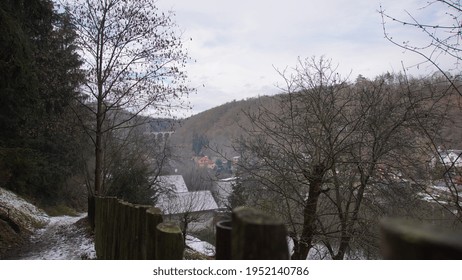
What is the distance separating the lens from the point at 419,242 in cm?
107

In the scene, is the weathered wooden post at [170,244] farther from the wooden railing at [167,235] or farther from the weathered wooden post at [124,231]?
the weathered wooden post at [124,231]

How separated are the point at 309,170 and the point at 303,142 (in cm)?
61

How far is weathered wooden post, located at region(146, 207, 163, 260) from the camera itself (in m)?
2.96

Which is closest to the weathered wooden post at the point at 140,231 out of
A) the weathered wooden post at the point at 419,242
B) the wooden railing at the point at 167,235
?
the wooden railing at the point at 167,235

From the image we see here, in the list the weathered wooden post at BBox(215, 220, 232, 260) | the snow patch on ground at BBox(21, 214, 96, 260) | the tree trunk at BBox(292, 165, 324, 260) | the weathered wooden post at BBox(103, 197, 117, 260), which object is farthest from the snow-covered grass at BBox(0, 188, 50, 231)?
the weathered wooden post at BBox(215, 220, 232, 260)

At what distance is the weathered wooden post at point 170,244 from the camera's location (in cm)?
268

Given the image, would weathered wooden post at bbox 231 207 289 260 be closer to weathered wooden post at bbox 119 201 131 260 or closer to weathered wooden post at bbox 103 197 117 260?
weathered wooden post at bbox 119 201 131 260

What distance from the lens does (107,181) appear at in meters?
17.6

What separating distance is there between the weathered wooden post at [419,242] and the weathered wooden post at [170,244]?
5.92ft

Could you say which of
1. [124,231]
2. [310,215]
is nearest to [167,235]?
[124,231]

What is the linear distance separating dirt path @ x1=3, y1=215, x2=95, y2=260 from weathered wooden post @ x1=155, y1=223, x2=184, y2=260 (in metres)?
5.54

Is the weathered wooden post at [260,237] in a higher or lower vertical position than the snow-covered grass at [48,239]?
higher

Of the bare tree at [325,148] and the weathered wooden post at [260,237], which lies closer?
the weathered wooden post at [260,237]

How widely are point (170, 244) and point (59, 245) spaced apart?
8.38 metres
